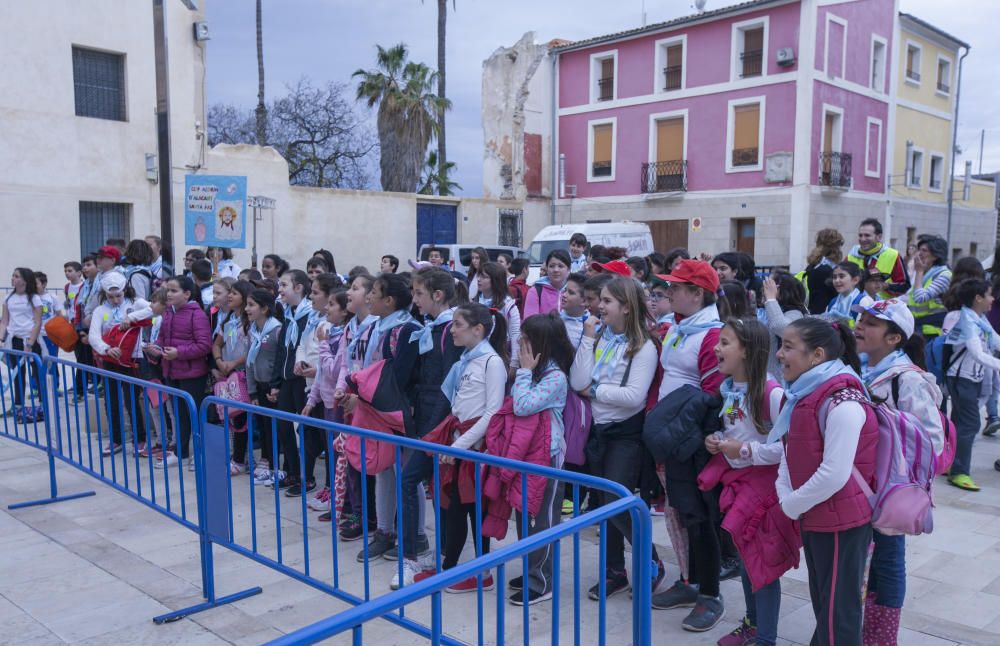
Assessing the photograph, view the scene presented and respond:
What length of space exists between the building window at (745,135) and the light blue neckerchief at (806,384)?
23.8 metres

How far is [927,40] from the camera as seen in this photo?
29.7 metres

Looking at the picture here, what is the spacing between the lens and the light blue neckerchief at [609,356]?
4152 mm

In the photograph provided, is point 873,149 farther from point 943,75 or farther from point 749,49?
point 943,75

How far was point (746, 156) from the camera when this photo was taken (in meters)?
25.7

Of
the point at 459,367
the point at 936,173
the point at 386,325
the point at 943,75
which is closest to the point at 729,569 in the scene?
the point at 459,367

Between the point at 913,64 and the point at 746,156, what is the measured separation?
9040mm

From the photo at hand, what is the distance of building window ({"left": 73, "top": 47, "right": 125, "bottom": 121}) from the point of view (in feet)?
54.3

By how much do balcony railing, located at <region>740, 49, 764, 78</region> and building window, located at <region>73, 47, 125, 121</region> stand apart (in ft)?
59.4

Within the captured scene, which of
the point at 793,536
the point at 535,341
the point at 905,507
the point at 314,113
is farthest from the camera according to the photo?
the point at 314,113

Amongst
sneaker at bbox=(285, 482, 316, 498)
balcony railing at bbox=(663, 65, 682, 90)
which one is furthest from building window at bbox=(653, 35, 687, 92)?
sneaker at bbox=(285, 482, 316, 498)

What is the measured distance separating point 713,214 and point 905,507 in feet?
80.2

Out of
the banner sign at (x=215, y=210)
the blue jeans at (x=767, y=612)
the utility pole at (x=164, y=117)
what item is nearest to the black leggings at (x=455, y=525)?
the blue jeans at (x=767, y=612)

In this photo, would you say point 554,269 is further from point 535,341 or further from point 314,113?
point 314,113

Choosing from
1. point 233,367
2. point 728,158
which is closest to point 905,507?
point 233,367
